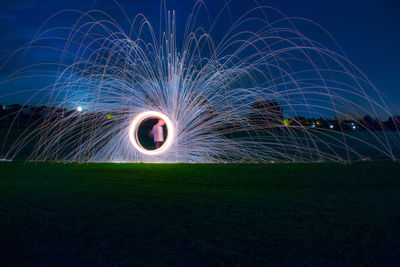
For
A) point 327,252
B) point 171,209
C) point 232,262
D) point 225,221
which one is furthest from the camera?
point 171,209

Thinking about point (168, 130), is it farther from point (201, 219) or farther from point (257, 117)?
point (201, 219)

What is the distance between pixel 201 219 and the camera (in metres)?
4.67

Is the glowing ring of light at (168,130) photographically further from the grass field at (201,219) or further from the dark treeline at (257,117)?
the grass field at (201,219)

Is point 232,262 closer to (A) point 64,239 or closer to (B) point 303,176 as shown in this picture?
(A) point 64,239

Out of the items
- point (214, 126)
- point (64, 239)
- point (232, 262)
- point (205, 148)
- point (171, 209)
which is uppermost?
point (214, 126)

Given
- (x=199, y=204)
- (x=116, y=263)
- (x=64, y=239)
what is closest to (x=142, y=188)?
(x=199, y=204)

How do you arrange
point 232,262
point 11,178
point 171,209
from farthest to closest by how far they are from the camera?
point 11,178
point 171,209
point 232,262

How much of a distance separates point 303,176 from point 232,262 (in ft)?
18.7

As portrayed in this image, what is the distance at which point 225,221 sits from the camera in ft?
15.0

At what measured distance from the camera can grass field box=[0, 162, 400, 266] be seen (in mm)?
3406

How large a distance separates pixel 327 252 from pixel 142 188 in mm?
4324

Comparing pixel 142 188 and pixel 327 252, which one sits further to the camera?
pixel 142 188

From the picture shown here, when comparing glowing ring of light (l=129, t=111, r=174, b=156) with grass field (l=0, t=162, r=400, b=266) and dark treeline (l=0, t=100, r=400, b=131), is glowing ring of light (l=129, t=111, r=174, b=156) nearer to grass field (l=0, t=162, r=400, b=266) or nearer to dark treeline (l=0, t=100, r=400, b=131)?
dark treeline (l=0, t=100, r=400, b=131)

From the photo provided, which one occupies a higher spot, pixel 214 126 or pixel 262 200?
pixel 214 126
